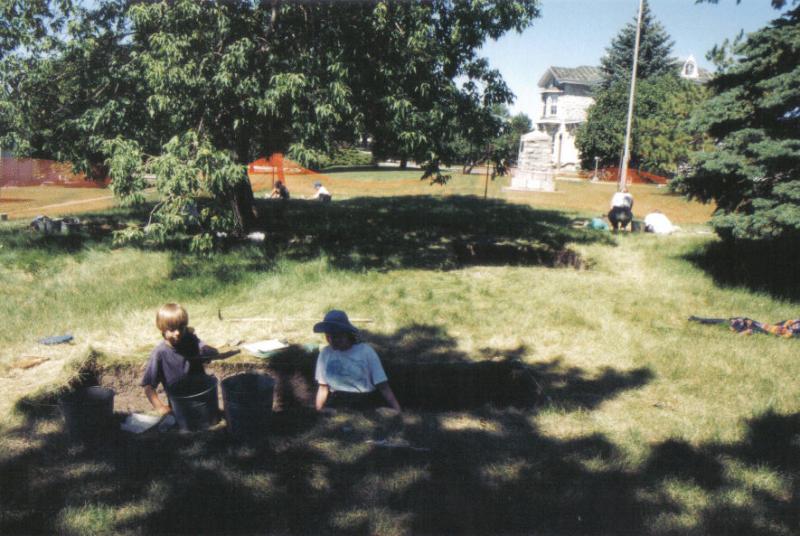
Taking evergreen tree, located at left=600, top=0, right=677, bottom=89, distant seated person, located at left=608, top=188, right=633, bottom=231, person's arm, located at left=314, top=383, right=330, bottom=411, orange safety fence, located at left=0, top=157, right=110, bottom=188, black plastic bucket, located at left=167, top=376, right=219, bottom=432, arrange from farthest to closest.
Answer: evergreen tree, located at left=600, top=0, right=677, bottom=89 < orange safety fence, located at left=0, top=157, right=110, bottom=188 < distant seated person, located at left=608, top=188, right=633, bottom=231 < person's arm, located at left=314, top=383, right=330, bottom=411 < black plastic bucket, located at left=167, top=376, right=219, bottom=432

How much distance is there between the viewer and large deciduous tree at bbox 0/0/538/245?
7.56 m

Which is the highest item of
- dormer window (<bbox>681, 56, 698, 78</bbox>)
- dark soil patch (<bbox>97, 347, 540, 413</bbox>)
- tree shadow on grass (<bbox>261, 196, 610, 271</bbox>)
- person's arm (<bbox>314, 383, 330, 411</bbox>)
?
dormer window (<bbox>681, 56, 698, 78</bbox>)

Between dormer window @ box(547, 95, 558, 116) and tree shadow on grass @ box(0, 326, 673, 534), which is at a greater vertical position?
dormer window @ box(547, 95, 558, 116)

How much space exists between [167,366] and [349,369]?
1.49m

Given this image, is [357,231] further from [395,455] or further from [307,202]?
[395,455]

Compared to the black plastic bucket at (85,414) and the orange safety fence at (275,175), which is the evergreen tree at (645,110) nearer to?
the orange safety fence at (275,175)

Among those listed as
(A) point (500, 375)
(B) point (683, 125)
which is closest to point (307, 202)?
(B) point (683, 125)

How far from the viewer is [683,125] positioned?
825 centimetres

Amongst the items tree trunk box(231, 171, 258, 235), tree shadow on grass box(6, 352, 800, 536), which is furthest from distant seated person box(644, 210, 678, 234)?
tree shadow on grass box(6, 352, 800, 536)

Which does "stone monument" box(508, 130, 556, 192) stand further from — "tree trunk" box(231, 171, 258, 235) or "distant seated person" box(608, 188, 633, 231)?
"tree trunk" box(231, 171, 258, 235)

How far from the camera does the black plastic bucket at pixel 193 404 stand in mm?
4041

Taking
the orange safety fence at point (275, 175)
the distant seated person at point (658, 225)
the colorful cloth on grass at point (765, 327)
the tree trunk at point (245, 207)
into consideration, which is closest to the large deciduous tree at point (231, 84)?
the tree trunk at point (245, 207)

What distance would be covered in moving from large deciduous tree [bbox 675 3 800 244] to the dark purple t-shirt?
23.1 feet

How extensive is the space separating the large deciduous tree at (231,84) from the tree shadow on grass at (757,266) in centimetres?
493
